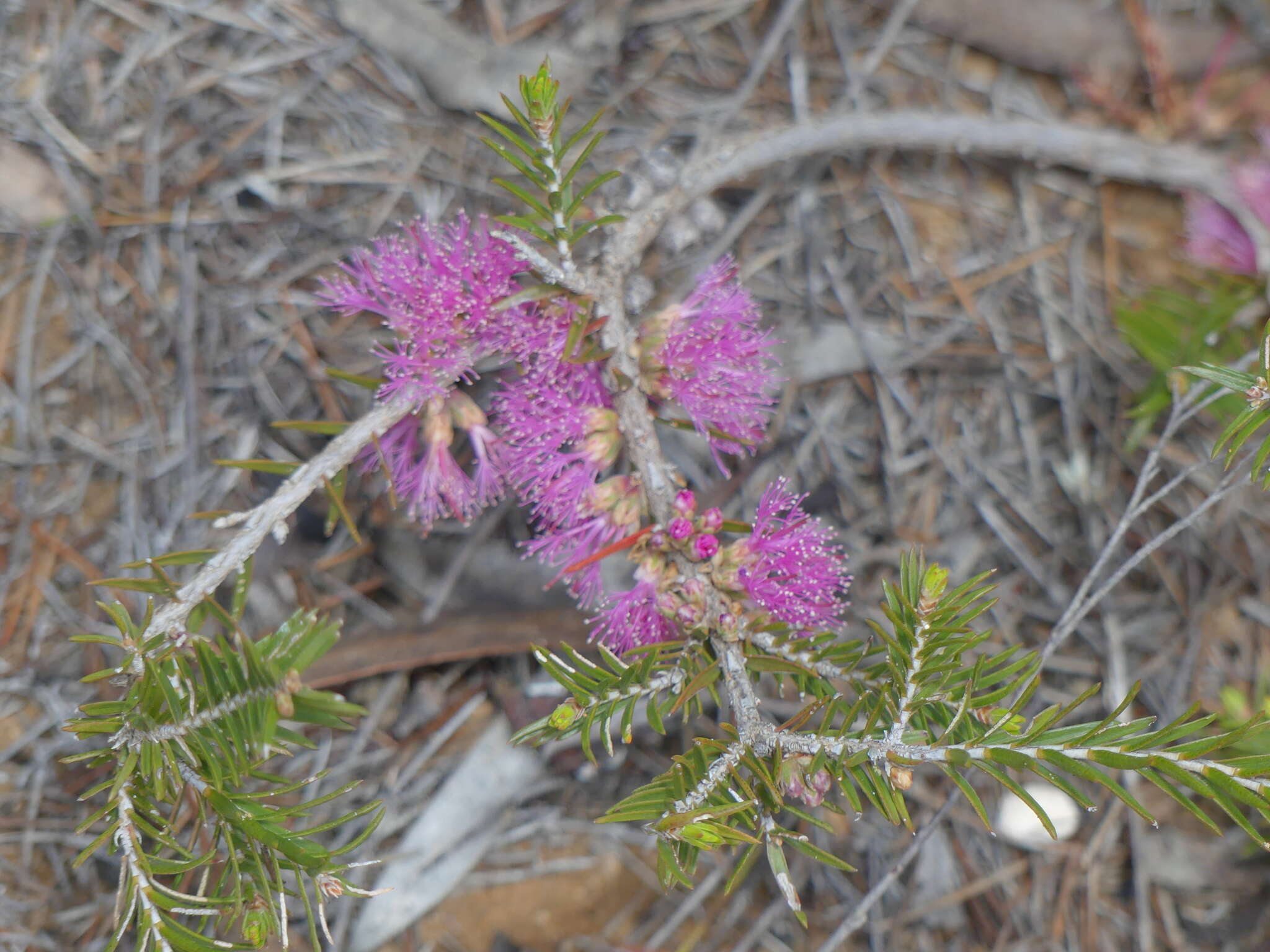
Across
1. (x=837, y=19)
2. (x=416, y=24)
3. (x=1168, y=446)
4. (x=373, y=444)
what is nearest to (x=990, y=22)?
(x=837, y=19)

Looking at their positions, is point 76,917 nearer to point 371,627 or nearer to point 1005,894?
point 371,627

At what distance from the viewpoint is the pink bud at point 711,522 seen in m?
1.39

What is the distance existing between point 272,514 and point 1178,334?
78.8 inches

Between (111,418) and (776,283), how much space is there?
1.63 m

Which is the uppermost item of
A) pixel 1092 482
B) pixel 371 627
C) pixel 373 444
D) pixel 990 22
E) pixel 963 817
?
pixel 990 22

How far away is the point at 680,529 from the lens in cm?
138

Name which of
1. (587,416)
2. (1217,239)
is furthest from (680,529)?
(1217,239)

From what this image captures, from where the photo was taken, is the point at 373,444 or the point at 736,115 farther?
the point at 736,115

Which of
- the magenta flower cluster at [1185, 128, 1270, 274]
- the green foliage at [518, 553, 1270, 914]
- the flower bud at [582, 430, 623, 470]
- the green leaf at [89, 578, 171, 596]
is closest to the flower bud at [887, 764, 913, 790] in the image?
the green foliage at [518, 553, 1270, 914]

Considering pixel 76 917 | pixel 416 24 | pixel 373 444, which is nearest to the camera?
pixel 373 444

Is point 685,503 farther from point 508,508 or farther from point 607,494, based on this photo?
point 508,508

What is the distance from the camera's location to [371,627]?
189cm

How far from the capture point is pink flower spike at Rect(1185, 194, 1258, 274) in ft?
7.13

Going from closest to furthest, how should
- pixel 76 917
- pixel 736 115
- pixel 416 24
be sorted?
pixel 76 917 < pixel 416 24 < pixel 736 115
